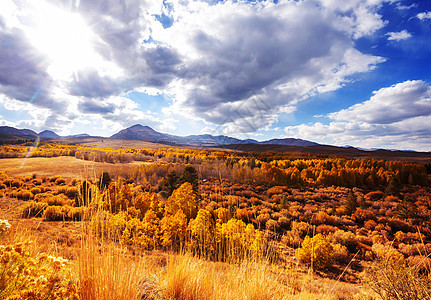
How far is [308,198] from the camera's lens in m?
46.4

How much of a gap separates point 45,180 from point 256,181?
55.0m

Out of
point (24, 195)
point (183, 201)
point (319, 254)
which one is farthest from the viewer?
point (24, 195)

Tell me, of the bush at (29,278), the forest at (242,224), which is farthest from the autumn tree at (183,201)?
the bush at (29,278)

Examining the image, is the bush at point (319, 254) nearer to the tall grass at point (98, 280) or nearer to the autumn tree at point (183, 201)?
the autumn tree at point (183, 201)

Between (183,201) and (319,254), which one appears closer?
(319,254)

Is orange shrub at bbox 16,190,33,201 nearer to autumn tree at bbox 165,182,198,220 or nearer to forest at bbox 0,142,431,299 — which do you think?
forest at bbox 0,142,431,299

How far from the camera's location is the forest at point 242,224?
3.24 meters

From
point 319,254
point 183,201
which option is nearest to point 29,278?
point 183,201

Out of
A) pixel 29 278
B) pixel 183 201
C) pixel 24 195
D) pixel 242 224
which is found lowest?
pixel 24 195

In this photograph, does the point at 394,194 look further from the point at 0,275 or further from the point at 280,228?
the point at 0,275

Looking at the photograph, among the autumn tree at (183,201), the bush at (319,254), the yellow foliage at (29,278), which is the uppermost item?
the yellow foliage at (29,278)

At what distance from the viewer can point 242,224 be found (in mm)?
12133

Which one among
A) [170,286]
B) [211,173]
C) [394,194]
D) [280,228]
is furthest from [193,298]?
[394,194]

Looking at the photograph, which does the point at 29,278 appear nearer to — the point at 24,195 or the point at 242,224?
the point at 242,224
